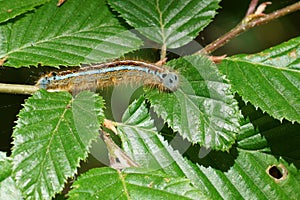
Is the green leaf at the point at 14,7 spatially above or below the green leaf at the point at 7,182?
above

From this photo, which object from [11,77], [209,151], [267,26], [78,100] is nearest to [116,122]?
[78,100]

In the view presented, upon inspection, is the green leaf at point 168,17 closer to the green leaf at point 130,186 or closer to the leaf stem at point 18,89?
the leaf stem at point 18,89

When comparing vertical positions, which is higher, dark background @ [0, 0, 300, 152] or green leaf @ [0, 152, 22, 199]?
dark background @ [0, 0, 300, 152]

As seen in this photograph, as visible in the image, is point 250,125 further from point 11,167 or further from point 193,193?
point 11,167

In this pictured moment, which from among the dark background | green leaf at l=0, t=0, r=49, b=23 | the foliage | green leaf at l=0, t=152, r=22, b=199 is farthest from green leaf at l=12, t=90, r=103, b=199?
the dark background

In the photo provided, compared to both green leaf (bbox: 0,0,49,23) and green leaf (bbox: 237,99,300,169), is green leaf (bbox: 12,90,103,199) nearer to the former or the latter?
→ green leaf (bbox: 0,0,49,23)

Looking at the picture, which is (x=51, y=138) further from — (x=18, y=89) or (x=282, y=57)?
(x=282, y=57)

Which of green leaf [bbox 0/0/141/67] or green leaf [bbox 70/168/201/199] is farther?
green leaf [bbox 0/0/141/67]

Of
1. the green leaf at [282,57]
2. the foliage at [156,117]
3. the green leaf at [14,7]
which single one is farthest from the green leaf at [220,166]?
the green leaf at [14,7]

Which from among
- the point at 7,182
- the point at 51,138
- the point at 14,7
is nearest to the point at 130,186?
the point at 51,138
